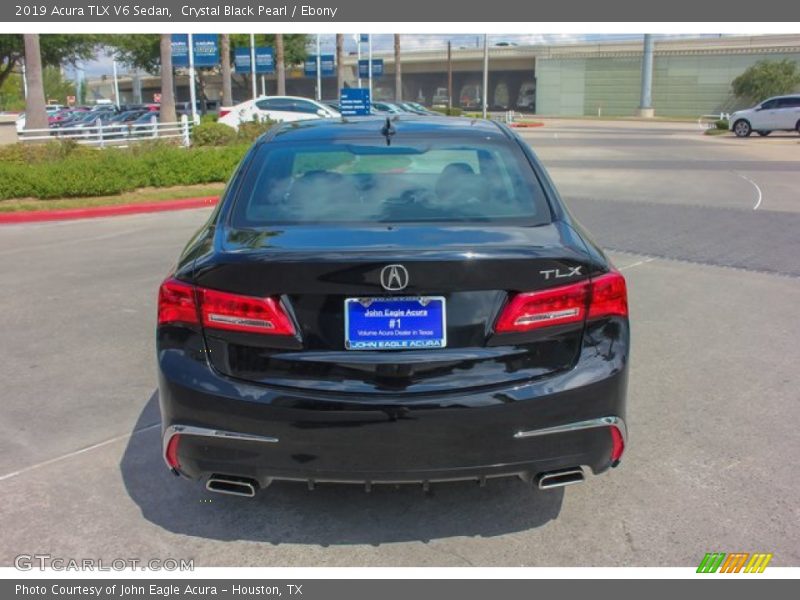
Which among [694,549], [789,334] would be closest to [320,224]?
[694,549]

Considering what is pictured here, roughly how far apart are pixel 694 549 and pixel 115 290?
6.17m

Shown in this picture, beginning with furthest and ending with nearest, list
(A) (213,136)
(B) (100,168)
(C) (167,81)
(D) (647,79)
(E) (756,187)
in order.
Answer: (D) (647,79)
(C) (167,81)
(A) (213,136)
(E) (756,187)
(B) (100,168)

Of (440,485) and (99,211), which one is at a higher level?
(440,485)

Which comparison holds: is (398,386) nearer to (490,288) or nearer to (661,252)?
(490,288)

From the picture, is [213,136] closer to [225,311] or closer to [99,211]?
[99,211]

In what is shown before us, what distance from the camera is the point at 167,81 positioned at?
2756 cm

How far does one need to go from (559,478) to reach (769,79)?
72.0m

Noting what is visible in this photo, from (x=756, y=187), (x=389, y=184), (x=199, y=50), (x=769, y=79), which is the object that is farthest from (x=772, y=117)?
(x=389, y=184)

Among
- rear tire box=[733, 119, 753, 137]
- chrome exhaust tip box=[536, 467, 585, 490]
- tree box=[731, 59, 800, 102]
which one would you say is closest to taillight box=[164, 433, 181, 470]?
chrome exhaust tip box=[536, 467, 585, 490]

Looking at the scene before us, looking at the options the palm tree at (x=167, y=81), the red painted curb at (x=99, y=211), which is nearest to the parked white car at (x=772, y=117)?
the palm tree at (x=167, y=81)

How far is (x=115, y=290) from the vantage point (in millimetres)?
7852

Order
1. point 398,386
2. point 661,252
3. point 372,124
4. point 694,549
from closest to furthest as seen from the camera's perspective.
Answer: point 398,386
point 694,549
point 372,124
point 661,252

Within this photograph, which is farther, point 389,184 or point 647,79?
point 647,79

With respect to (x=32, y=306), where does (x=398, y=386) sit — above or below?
above
